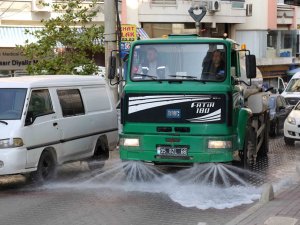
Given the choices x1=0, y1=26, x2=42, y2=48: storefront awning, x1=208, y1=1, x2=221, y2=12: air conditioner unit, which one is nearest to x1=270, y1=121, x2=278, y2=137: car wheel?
x1=0, y1=26, x2=42, y2=48: storefront awning

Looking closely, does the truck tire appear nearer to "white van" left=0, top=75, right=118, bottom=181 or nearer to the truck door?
"white van" left=0, top=75, right=118, bottom=181

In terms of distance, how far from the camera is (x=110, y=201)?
8.91m

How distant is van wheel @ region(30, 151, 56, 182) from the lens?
10133 mm

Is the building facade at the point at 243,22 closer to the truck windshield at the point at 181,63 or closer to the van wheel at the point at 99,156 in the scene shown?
the van wheel at the point at 99,156

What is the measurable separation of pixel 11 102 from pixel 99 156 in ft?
10.2

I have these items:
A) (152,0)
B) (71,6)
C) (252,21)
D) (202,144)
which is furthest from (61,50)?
(252,21)

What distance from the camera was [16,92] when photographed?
10219 mm

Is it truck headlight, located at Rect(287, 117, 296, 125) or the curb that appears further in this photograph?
truck headlight, located at Rect(287, 117, 296, 125)

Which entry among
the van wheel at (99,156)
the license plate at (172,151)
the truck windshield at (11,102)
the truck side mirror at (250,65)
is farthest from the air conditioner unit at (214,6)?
the license plate at (172,151)

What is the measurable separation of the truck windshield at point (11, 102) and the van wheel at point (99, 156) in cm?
268

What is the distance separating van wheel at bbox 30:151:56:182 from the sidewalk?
3.98m

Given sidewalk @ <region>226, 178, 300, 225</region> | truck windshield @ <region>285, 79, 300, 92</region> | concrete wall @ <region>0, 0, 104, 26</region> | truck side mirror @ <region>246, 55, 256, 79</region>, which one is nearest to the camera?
sidewalk @ <region>226, 178, 300, 225</region>

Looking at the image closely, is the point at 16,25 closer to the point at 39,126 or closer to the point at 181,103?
the point at 39,126

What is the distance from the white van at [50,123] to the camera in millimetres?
9641
